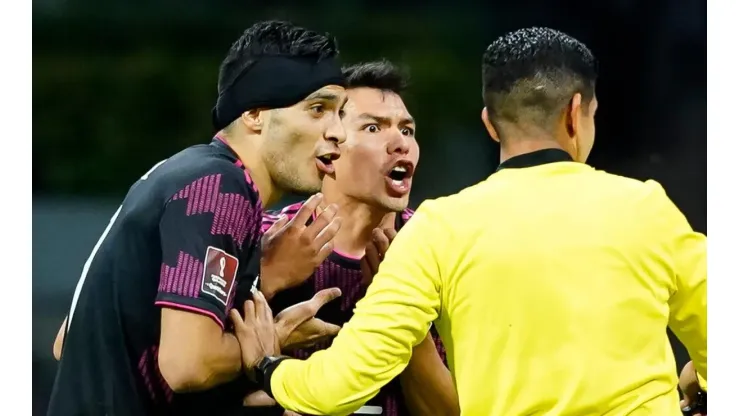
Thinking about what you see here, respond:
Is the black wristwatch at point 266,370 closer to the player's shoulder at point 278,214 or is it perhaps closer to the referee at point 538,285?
the referee at point 538,285

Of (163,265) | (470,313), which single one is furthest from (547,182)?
(163,265)

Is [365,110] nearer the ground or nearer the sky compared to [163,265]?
nearer the sky

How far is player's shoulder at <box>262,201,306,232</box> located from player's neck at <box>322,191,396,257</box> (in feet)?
0.23

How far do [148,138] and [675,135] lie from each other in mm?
1301

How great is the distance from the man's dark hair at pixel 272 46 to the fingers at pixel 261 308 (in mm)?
495

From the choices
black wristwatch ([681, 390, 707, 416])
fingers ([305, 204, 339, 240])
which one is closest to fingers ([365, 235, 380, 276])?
fingers ([305, 204, 339, 240])

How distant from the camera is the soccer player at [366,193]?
2.16 meters

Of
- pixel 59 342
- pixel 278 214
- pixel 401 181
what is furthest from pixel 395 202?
pixel 59 342

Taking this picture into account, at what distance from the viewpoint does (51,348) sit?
218 centimetres

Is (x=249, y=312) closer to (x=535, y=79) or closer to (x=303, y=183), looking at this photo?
(x=303, y=183)

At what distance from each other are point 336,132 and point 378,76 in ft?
0.62

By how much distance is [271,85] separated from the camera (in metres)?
2.07

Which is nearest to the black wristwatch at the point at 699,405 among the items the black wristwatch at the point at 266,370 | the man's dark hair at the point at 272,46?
the black wristwatch at the point at 266,370
